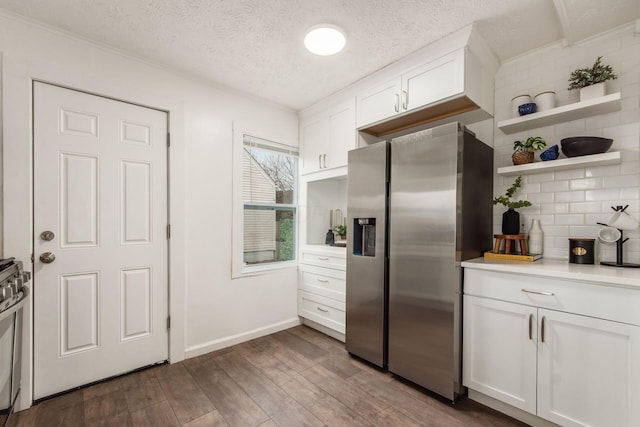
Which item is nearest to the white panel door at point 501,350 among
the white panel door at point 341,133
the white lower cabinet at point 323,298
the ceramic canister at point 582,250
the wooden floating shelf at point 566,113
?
the ceramic canister at point 582,250

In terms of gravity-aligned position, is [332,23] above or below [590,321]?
above

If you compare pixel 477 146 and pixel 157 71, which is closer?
pixel 477 146

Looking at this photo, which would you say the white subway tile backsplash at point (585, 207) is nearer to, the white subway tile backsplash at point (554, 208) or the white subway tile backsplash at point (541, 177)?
the white subway tile backsplash at point (554, 208)

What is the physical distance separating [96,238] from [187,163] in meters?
0.89

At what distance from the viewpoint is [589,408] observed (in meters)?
1.44

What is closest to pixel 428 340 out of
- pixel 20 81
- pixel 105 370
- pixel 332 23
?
pixel 332 23

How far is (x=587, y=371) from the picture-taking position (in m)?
1.45

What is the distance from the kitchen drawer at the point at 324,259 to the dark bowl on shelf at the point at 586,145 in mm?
1868

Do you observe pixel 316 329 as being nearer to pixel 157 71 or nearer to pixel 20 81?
pixel 157 71

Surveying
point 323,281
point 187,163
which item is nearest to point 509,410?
point 323,281

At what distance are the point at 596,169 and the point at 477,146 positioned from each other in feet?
2.47

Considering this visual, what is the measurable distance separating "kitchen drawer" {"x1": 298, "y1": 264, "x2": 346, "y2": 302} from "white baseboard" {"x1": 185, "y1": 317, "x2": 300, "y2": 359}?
0.43 metres

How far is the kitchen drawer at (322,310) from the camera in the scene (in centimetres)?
275

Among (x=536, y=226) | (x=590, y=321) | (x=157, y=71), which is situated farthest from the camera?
(x=157, y=71)
